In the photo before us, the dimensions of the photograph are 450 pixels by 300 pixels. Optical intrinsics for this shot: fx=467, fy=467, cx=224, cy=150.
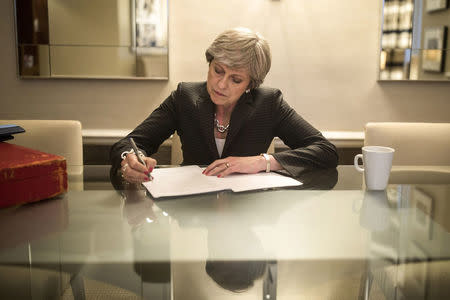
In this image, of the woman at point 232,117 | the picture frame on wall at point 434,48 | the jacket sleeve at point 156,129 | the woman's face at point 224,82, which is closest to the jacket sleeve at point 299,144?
the woman at point 232,117

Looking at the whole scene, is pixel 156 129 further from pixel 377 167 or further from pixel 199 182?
pixel 377 167

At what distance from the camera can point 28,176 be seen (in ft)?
4.09

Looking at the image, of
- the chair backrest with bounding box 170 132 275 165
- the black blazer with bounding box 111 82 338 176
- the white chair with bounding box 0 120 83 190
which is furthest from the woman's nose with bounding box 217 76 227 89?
the white chair with bounding box 0 120 83 190

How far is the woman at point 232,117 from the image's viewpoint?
1924mm

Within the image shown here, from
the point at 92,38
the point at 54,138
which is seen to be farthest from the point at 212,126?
the point at 92,38

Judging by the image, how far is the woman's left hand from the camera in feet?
5.16

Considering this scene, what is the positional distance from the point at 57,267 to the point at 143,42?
2504mm

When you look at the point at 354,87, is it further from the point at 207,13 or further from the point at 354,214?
the point at 354,214

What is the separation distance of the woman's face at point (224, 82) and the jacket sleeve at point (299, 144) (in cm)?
22

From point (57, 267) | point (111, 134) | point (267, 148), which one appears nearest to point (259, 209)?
point (57, 267)

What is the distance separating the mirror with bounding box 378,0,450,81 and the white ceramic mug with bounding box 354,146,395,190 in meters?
2.06

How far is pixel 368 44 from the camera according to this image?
130 inches

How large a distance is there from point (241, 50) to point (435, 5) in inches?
78.2

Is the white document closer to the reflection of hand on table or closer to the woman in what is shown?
the reflection of hand on table
